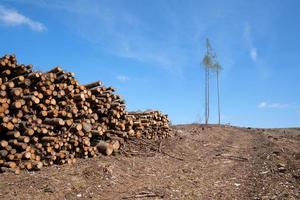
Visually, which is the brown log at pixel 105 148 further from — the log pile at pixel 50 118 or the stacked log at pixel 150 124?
the stacked log at pixel 150 124

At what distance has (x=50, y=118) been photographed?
33.1 feet

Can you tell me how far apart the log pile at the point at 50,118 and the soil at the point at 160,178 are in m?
0.46

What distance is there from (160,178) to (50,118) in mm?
3562

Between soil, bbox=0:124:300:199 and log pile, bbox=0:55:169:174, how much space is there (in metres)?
0.46

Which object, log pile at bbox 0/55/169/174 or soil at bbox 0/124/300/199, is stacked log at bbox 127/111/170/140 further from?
log pile at bbox 0/55/169/174

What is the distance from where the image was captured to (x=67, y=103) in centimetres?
1066

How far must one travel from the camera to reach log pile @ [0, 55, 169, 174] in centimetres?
902

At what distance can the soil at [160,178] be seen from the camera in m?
7.70

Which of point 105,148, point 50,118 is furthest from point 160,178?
point 50,118

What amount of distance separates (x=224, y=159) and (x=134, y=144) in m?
3.22

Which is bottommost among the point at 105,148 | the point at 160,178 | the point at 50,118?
the point at 160,178

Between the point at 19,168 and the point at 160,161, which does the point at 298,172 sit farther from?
the point at 19,168

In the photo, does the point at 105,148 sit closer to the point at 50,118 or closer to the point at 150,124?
the point at 50,118

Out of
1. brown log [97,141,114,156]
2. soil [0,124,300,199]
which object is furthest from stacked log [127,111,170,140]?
brown log [97,141,114,156]
